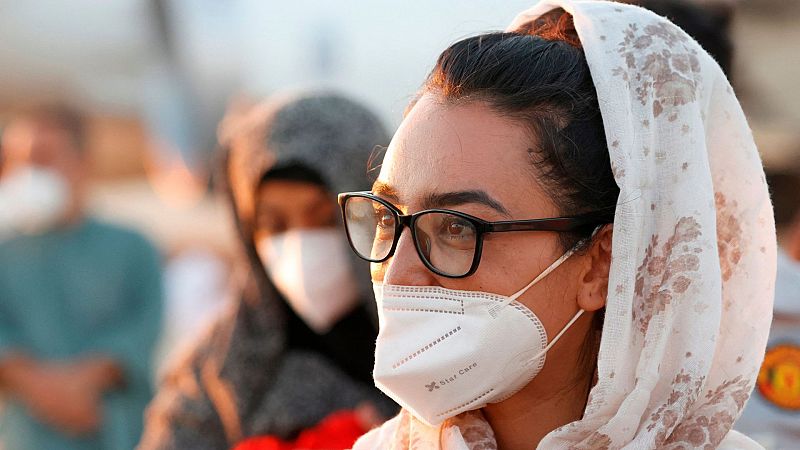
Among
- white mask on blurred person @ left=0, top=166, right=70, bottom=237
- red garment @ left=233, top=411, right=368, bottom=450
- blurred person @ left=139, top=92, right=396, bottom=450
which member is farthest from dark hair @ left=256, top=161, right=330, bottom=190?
white mask on blurred person @ left=0, top=166, right=70, bottom=237

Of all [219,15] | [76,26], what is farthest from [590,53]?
[76,26]

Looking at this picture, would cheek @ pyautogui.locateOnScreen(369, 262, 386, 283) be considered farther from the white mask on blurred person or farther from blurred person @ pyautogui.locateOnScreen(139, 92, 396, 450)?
the white mask on blurred person

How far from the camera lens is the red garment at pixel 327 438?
3.09 metres

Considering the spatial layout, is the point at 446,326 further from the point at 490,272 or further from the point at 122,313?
the point at 122,313

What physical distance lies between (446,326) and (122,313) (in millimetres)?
3433

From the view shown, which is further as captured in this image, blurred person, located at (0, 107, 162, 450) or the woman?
blurred person, located at (0, 107, 162, 450)

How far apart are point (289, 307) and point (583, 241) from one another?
193 cm

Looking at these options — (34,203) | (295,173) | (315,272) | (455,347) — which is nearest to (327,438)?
(315,272)

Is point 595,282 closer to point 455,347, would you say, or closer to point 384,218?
point 455,347

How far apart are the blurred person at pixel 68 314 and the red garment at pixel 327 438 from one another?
1.79 m

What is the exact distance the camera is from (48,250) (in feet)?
17.1

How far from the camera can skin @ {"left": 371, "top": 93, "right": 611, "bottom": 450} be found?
200cm

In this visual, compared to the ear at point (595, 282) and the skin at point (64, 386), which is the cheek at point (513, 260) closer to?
the ear at point (595, 282)

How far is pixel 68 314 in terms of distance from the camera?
509 cm
